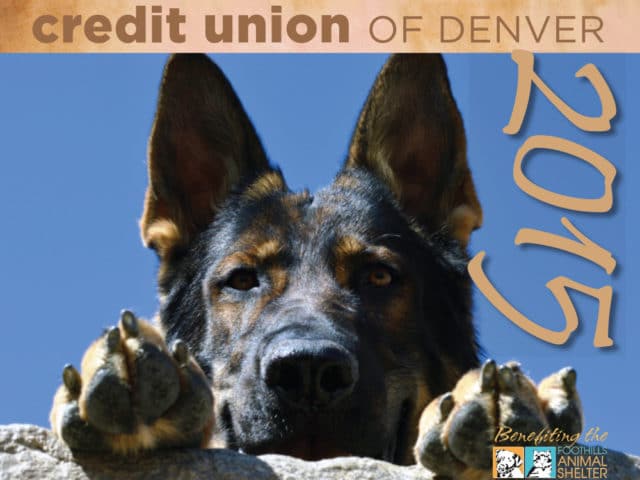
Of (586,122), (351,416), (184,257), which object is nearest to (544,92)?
(586,122)

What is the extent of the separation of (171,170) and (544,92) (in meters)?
2.83

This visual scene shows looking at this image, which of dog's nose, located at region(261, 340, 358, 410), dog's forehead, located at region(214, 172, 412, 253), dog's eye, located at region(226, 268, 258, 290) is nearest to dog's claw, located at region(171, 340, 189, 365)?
dog's nose, located at region(261, 340, 358, 410)

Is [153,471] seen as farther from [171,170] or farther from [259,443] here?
[171,170]

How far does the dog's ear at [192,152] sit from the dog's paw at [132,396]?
4.11 m

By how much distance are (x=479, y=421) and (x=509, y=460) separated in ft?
0.55

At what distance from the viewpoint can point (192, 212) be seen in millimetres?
8570

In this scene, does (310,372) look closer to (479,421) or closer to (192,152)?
(479,421)

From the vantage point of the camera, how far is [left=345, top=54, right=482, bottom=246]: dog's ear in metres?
8.36

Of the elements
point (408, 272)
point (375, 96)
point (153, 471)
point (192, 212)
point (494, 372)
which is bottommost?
point (153, 471)

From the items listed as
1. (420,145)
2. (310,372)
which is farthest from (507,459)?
(420,145)

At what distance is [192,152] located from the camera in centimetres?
863

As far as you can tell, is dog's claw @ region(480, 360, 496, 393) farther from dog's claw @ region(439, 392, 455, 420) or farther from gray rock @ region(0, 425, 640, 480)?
gray rock @ region(0, 425, 640, 480)

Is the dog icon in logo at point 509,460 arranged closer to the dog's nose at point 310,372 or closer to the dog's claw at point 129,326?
the dog's claw at point 129,326

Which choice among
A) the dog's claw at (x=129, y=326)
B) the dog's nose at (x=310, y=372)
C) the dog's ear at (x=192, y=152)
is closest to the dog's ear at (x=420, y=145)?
the dog's ear at (x=192, y=152)
